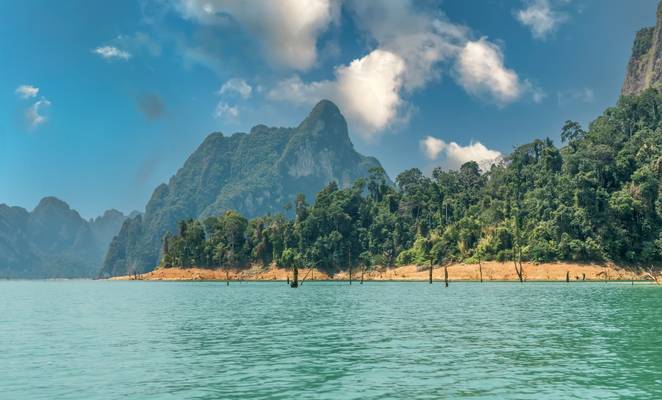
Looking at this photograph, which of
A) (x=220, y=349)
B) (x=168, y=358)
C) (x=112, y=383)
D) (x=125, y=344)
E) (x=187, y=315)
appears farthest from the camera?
(x=187, y=315)

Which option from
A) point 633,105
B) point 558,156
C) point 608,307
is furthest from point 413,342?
point 633,105

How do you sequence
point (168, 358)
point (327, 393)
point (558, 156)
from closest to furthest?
1. point (327, 393)
2. point (168, 358)
3. point (558, 156)

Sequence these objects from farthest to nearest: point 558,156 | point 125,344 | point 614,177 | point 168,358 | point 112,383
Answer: point 558,156 → point 614,177 → point 125,344 → point 168,358 → point 112,383

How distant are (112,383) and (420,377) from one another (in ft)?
42.6

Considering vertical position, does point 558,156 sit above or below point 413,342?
above

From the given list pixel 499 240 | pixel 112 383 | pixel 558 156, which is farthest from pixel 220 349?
pixel 558 156

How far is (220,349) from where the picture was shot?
3341 cm

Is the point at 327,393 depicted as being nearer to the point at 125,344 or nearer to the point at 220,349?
the point at 220,349

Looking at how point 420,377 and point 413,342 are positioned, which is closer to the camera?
point 420,377

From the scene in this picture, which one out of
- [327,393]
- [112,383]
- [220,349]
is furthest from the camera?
[220,349]

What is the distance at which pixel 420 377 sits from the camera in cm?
2414

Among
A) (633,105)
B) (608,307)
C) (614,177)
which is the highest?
(633,105)

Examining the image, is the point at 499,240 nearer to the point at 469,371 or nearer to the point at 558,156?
the point at 558,156

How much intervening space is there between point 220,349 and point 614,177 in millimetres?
155935
